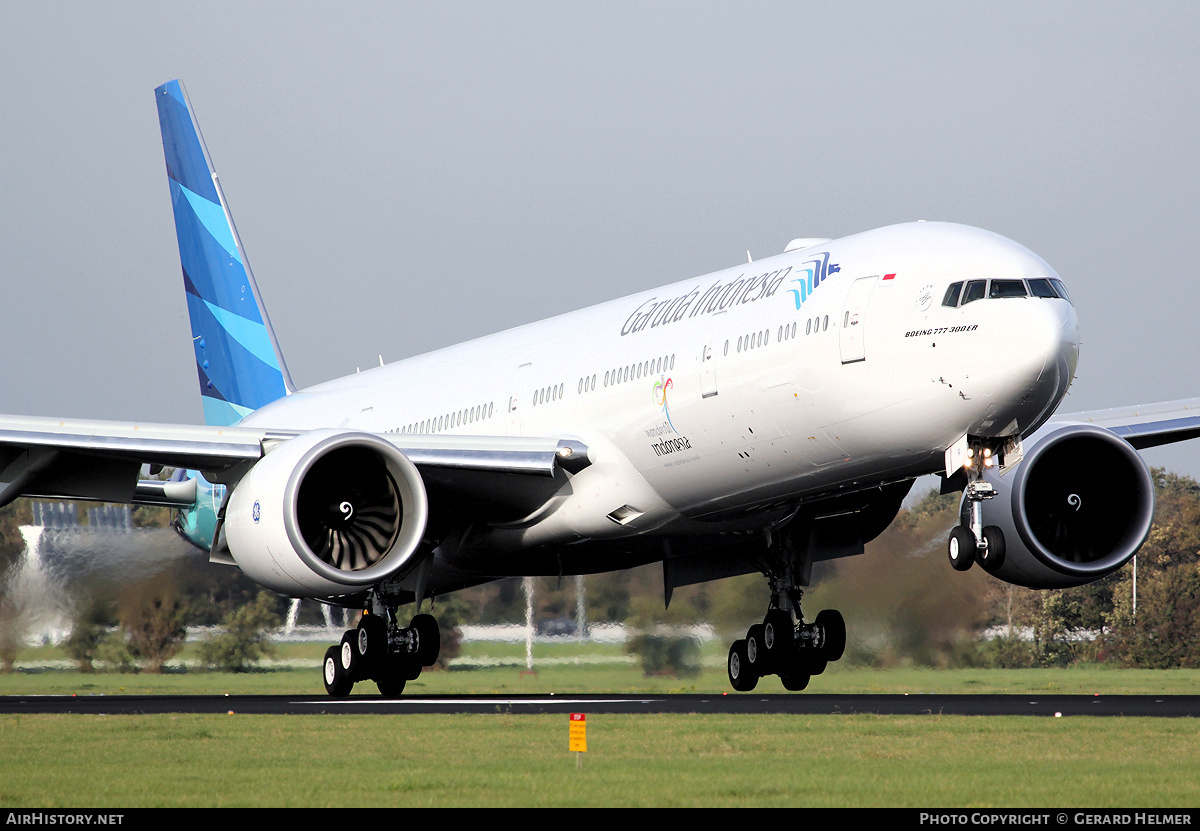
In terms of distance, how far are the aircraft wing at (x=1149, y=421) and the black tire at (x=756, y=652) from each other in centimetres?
530

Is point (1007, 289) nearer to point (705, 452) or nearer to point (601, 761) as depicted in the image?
point (705, 452)

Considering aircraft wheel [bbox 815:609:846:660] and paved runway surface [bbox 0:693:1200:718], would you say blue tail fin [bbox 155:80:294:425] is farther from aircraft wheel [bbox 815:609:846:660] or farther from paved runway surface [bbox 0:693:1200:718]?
aircraft wheel [bbox 815:609:846:660]

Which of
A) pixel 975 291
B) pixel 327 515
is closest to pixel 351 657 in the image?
pixel 327 515

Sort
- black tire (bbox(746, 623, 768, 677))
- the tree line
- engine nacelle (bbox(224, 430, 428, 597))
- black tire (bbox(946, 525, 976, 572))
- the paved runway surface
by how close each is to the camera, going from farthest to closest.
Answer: the tree line
black tire (bbox(746, 623, 768, 677))
the paved runway surface
engine nacelle (bbox(224, 430, 428, 597))
black tire (bbox(946, 525, 976, 572))

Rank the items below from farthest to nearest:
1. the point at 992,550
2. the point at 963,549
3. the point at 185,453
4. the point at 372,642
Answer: the point at 372,642 < the point at 185,453 < the point at 963,549 < the point at 992,550

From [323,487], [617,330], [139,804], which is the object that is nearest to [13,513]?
[323,487]

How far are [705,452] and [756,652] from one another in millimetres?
5328

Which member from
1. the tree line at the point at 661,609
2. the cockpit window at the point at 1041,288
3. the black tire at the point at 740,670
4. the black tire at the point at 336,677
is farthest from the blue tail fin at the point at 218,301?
the cockpit window at the point at 1041,288

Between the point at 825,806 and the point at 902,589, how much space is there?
50.4 feet

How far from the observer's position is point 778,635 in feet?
74.4

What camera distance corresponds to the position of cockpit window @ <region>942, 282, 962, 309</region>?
1605 cm

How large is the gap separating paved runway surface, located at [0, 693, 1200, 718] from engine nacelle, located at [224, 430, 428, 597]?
201cm

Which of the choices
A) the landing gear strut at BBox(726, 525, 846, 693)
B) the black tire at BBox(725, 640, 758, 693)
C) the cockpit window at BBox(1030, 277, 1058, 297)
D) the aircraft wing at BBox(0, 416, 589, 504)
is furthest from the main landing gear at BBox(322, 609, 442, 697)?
the cockpit window at BBox(1030, 277, 1058, 297)

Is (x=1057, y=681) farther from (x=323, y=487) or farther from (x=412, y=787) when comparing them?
(x=412, y=787)
